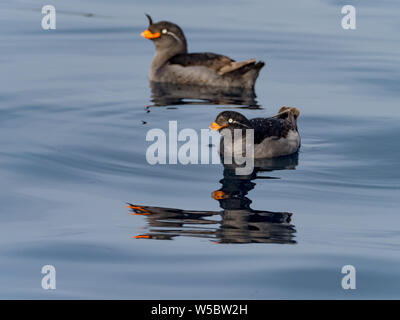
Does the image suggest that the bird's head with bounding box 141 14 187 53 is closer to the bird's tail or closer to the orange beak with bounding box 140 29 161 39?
the orange beak with bounding box 140 29 161 39

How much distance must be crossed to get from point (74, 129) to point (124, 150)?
5.50 ft

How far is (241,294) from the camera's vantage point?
8953mm

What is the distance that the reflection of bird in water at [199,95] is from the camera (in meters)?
18.3

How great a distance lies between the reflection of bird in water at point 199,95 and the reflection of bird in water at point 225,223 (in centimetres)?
617

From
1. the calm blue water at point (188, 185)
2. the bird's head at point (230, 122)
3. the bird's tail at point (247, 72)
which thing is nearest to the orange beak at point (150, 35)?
the calm blue water at point (188, 185)

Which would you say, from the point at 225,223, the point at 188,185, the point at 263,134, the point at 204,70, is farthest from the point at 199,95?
the point at 225,223

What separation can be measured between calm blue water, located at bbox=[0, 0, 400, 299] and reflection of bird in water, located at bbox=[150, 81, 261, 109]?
0.36m

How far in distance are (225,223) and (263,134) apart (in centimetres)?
348

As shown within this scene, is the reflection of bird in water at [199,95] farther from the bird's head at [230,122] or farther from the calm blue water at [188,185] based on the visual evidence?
the bird's head at [230,122]

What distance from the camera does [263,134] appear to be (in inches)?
560
